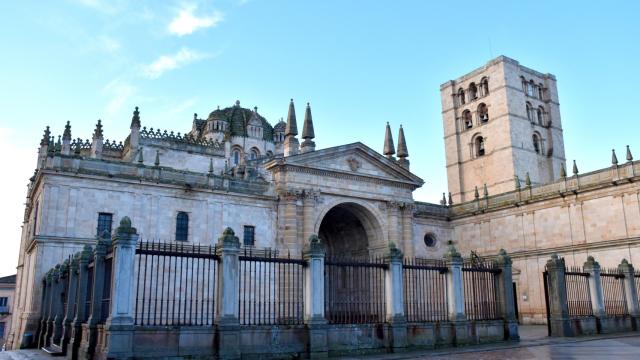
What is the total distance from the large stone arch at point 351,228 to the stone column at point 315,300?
14.9 meters

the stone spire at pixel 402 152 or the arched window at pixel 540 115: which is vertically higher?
the arched window at pixel 540 115

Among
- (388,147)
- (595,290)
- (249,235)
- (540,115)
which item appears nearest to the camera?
(595,290)

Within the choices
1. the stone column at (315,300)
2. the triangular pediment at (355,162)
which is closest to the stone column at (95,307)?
the stone column at (315,300)

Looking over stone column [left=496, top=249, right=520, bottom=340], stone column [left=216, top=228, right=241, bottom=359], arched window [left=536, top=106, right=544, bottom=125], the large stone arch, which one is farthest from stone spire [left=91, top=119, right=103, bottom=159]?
arched window [left=536, top=106, right=544, bottom=125]

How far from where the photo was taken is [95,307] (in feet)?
47.0

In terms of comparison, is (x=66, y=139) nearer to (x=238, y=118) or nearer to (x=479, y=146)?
(x=238, y=118)

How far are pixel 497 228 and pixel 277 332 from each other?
80.4ft

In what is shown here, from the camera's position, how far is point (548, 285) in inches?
869

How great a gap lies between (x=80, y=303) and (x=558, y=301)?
17.4 metres

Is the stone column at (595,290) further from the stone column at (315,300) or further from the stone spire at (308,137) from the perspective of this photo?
the stone spire at (308,137)

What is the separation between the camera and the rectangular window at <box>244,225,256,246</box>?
30281 millimetres

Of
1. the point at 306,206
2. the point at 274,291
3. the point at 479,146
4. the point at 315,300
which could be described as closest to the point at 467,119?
the point at 479,146

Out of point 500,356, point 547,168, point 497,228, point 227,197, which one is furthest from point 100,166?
point 547,168

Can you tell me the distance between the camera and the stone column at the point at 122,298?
12.6m
